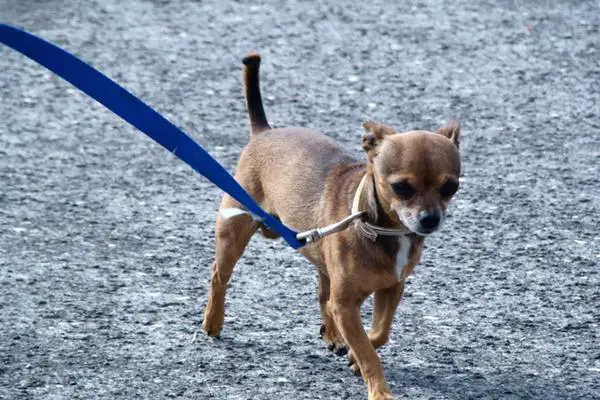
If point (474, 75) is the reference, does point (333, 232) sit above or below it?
above

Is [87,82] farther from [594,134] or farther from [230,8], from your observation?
[230,8]

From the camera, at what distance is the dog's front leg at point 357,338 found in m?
4.34

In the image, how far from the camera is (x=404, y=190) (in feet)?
13.6

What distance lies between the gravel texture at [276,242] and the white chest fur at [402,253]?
20.0 inches

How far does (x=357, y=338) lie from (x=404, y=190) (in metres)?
0.60

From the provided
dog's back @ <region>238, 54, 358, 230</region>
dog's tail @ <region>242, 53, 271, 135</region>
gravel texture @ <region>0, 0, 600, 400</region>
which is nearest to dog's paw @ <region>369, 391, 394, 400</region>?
gravel texture @ <region>0, 0, 600, 400</region>

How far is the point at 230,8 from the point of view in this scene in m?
9.48

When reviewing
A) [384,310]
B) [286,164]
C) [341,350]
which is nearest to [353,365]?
[341,350]

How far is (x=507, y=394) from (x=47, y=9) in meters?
5.95

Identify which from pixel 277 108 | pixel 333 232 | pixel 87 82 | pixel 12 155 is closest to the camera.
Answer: pixel 87 82

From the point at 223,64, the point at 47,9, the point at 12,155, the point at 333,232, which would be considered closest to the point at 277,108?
the point at 223,64

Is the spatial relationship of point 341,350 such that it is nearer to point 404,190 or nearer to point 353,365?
point 353,365

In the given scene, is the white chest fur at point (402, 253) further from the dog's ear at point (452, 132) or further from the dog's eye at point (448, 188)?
the dog's ear at point (452, 132)

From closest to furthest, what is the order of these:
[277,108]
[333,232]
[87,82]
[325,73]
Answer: [87,82], [333,232], [277,108], [325,73]
